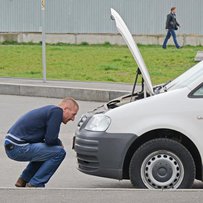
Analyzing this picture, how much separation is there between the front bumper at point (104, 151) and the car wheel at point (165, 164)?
0.14 meters

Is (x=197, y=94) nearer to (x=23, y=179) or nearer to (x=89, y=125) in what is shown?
(x=89, y=125)

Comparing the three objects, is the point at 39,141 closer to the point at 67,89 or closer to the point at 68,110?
the point at 68,110

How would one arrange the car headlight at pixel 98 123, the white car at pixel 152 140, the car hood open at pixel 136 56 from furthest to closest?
the car hood open at pixel 136 56 < the car headlight at pixel 98 123 < the white car at pixel 152 140

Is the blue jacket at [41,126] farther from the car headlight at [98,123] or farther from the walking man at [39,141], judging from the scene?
the car headlight at [98,123]

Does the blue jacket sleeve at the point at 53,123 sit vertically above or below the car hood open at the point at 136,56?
below

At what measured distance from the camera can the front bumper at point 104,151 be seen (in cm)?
864

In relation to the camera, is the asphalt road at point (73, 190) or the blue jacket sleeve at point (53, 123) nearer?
the asphalt road at point (73, 190)

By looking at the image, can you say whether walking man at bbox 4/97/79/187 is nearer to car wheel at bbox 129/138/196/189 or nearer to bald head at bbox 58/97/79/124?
bald head at bbox 58/97/79/124

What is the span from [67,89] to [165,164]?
36.4 feet

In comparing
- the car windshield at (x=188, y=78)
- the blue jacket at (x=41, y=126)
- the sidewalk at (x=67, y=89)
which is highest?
the car windshield at (x=188, y=78)

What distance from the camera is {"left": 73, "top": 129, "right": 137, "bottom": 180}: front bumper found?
8.64 m

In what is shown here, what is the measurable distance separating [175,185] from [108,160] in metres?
0.73

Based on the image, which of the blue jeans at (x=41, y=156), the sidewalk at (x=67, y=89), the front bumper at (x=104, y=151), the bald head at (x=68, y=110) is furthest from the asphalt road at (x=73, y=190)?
the sidewalk at (x=67, y=89)

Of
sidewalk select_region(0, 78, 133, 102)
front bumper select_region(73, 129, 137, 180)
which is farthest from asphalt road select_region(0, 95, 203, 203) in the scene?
sidewalk select_region(0, 78, 133, 102)
